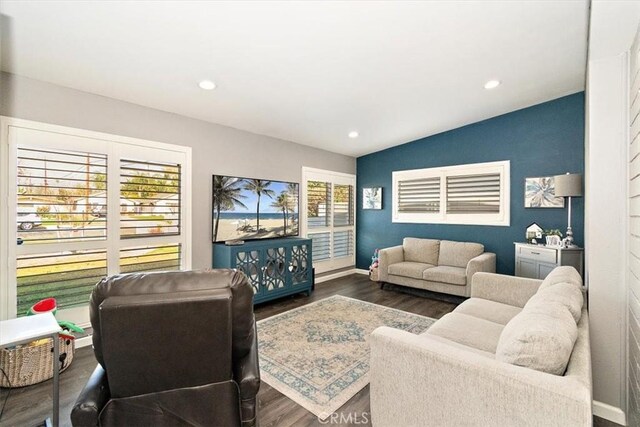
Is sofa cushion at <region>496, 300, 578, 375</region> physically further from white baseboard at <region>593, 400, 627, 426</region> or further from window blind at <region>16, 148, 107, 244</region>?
window blind at <region>16, 148, 107, 244</region>

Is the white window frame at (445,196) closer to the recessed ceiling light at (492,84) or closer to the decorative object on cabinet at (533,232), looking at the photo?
the decorative object on cabinet at (533,232)

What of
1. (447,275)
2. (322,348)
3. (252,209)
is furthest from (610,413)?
(252,209)

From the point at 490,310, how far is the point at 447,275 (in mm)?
1536

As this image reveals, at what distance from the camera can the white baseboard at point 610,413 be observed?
5.94ft

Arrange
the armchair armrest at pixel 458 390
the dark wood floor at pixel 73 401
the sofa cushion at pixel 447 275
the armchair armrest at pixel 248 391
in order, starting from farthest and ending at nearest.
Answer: the sofa cushion at pixel 447 275
the dark wood floor at pixel 73 401
the armchair armrest at pixel 248 391
the armchair armrest at pixel 458 390

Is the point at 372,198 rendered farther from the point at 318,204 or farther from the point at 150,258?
the point at 150,258

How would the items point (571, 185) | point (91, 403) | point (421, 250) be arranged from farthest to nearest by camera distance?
point (421, 250) → point (571, 185) → point (91, 403)

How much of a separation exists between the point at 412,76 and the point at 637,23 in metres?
1.56

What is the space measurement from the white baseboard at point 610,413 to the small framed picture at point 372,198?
3992 millimetres

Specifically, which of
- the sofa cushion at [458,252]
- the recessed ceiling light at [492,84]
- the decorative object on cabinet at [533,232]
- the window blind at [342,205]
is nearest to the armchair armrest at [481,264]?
the sofa cushion at [458,252]

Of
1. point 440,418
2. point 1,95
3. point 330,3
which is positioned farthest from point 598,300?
point 1,95

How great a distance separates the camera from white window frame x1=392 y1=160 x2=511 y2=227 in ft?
13.8

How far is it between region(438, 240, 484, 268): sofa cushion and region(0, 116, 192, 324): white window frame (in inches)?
143

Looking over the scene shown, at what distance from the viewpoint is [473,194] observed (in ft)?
14.9
